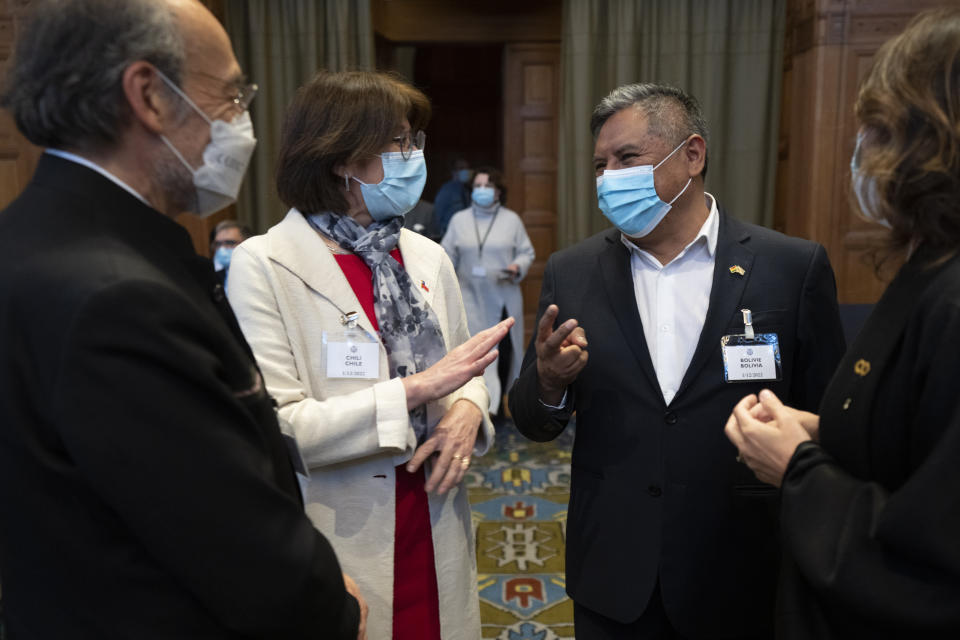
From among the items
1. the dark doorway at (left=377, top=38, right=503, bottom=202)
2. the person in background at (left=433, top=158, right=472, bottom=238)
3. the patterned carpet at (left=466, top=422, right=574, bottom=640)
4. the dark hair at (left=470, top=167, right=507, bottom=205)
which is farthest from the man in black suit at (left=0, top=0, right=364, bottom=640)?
the dark doorway at (left=377, top=38, right=503, bottom=202)

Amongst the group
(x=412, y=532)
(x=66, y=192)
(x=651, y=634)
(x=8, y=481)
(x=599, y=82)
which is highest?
(x=599, y=82)

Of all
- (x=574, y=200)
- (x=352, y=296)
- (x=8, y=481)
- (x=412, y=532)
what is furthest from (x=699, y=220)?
(x=574, y=200)

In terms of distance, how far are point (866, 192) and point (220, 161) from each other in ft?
3.20

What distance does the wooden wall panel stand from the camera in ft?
18.0

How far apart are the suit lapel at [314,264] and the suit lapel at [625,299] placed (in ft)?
1.94

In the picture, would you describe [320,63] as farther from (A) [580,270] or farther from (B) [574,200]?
(A) [580,270]

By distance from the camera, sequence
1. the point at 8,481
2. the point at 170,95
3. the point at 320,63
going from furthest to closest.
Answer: the point at 320,63
the point at 170,95
the point at 8,481

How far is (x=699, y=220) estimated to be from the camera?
1.86 metres

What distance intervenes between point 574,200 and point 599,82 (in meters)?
1.10

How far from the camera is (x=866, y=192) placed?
1098 mm

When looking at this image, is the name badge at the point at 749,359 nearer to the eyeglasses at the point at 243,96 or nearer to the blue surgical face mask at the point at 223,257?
the eyeglasses at the point at 243,96

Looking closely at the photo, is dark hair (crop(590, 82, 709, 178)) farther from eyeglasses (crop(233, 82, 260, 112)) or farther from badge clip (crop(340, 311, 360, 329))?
eyeglasses (crop(233, 82, 260, 112))

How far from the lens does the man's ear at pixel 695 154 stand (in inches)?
74.4

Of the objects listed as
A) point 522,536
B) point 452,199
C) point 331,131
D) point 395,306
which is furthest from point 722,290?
point 452,199
